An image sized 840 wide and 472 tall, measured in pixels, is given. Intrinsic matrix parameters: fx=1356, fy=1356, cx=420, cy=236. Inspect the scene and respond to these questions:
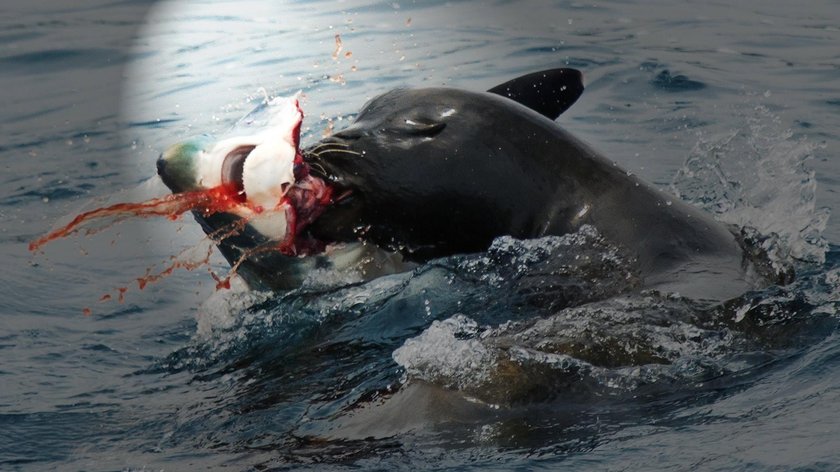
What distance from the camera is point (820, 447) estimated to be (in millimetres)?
3533

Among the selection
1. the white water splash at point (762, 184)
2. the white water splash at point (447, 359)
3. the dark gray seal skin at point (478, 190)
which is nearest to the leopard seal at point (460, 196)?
the dark gray seal skin at point (478, 190)

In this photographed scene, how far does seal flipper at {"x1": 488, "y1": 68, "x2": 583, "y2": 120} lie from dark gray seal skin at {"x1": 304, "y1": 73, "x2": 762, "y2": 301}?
0.57m

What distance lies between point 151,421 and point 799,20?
28.4 feet

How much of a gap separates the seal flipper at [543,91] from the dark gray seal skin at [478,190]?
0.57m

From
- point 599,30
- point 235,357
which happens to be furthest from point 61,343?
point 599,30

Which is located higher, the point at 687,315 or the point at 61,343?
the point at 687,315

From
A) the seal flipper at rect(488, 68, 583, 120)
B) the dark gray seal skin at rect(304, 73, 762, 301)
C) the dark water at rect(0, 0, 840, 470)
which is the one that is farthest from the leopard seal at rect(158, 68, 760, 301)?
the seal flipper at rect(488, 68, 583, 120)

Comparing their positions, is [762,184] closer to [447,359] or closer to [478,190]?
[478,190]

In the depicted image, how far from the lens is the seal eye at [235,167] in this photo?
464 centimetres

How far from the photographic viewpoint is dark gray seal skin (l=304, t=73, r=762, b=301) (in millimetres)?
4891

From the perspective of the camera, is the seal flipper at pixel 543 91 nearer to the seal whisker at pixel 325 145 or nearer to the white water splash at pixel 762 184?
the seal whisker at pixel 325 145

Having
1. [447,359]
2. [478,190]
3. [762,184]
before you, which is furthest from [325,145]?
[762,184]

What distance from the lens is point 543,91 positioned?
5.66 m

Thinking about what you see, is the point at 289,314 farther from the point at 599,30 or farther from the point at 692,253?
the point at 599,30
